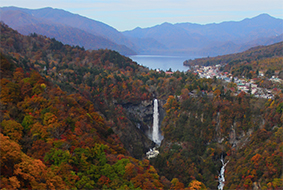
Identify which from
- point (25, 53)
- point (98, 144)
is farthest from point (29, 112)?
point (25, 53)

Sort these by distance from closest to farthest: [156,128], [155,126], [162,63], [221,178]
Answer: [221,178] → [156,128] → [155,126] → [162,63]

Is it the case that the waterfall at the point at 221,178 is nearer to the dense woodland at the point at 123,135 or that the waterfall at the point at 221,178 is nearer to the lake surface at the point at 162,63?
the dense woodland at the point at 123,135

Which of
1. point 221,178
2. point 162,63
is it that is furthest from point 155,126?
point 162,63

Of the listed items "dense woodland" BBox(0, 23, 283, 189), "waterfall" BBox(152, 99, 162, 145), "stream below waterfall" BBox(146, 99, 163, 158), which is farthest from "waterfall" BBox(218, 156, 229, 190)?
"waterfall" BBox(152, 99, 162, 145)

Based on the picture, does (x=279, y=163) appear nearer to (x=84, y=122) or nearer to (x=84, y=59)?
(x=84, y=122)

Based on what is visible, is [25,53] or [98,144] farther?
[25,53]

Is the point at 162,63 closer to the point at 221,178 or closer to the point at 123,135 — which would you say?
the point at 123,135

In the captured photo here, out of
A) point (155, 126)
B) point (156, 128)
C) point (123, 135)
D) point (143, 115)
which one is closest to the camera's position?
point (123, 135)

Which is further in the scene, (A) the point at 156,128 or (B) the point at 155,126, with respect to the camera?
(B) the point at 155,126
